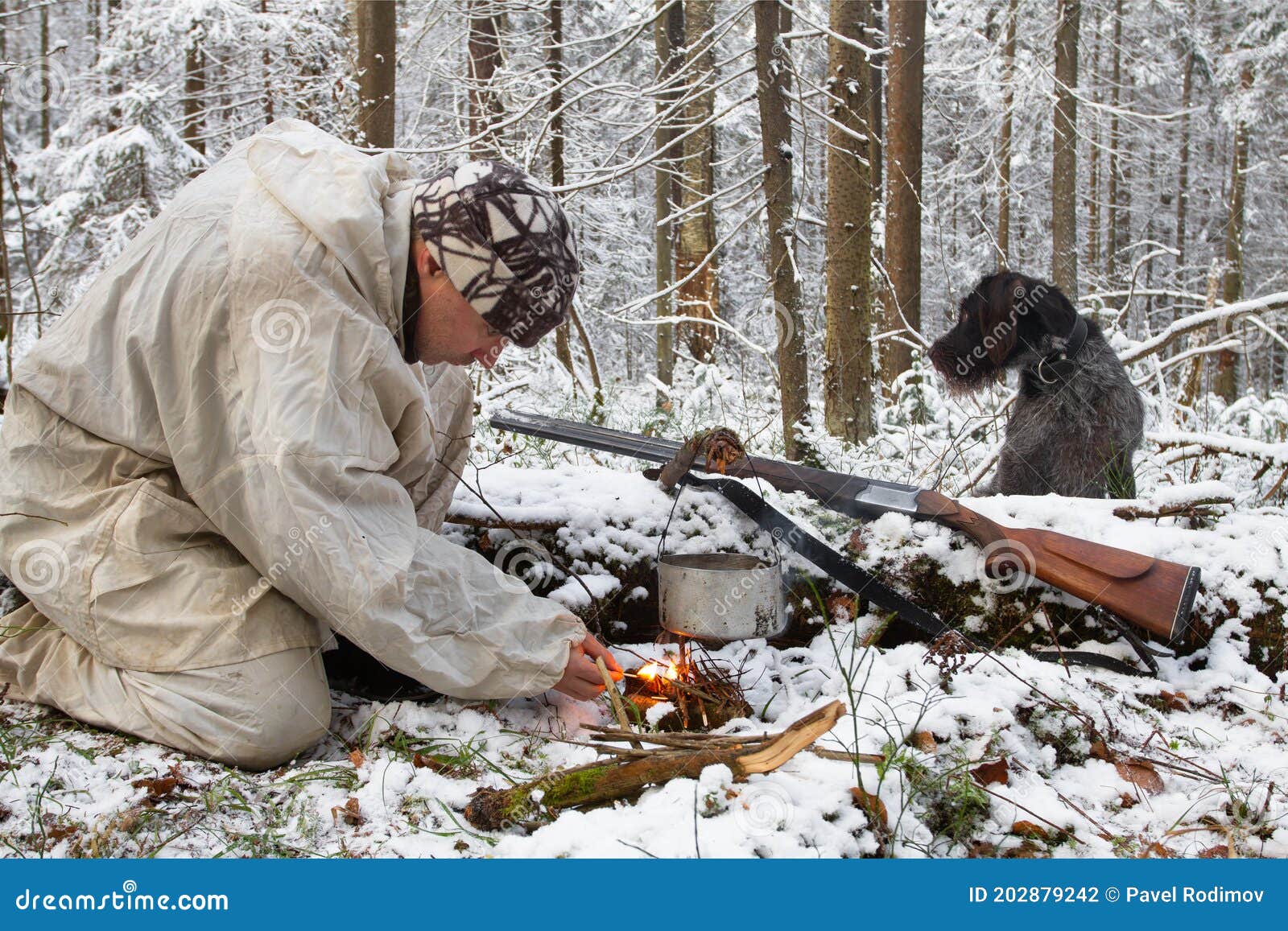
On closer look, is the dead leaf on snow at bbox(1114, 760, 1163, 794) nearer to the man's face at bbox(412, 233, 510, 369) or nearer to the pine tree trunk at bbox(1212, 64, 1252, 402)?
the man's face at bbox(412, 233, 510, 369)

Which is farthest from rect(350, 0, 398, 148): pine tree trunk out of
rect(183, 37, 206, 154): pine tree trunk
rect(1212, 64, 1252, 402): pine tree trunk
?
rect(1212, 64, 1252, 402): pine tree trunk

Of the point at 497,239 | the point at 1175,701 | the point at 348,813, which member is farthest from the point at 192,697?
the point at 1175,701

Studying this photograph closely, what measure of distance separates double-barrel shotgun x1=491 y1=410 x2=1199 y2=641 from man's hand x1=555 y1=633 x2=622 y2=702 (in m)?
0.87

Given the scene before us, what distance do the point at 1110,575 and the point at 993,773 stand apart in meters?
0.97

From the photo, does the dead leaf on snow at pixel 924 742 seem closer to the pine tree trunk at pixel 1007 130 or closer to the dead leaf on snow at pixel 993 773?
the dead leaf on snow at pixel 993 773

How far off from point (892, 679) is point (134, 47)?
50.9ft

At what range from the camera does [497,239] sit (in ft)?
8.02

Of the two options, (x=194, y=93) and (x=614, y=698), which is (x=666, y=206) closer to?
(x=194, y=93)

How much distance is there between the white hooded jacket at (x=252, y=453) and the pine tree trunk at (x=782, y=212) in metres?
3.85

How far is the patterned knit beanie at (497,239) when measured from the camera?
8.04 ft

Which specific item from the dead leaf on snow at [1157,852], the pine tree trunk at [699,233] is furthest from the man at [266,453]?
the pine tree trunk at [699,233]

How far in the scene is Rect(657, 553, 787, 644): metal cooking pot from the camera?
9.21 feet

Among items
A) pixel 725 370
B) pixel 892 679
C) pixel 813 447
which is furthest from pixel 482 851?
pixel 725 370

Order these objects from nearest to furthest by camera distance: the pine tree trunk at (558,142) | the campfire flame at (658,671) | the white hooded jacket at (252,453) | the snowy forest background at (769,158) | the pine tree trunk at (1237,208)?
1. the white hooded jacket at (252,453)
2. the campfire flame at (658,671)
3. the snowy forest background at (769,158)
4. the pine tree trunk at (558,142)
5. the pine tree trunk at (1237,208)
